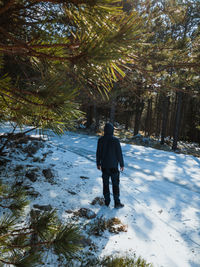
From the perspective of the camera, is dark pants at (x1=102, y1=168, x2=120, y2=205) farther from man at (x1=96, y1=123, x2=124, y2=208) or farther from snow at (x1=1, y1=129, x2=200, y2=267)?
snow at (x1=1, y1=129, x2=200, y2=267)

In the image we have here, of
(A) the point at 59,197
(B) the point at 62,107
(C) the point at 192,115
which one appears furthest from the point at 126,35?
(C) the point at 192,115

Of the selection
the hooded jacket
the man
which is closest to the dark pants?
the man

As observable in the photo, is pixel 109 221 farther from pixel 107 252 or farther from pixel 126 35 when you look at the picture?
pixel 126 35

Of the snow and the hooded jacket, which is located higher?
the hooded jacket

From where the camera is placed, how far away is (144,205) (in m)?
4.20

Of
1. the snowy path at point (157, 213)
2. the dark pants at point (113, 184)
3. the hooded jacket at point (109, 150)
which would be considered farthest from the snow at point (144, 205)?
the hooded jacket at point (109, 150)

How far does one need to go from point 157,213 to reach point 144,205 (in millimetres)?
368

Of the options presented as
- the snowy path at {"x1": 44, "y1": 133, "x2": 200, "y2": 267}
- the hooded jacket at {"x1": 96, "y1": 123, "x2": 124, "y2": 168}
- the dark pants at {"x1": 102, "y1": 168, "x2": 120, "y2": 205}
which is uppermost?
the hooded jacket at {"x1": 96, "y1": 123, "x2": 124, "y2": 168}

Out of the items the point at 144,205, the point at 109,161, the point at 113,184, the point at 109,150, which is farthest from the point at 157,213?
the point at 109,150

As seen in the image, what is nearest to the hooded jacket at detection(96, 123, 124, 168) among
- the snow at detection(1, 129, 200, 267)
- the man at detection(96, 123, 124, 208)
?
the man at detection(96, 123, 124, 208)

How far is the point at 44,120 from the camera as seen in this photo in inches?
67.0

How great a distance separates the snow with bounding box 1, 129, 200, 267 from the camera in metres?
2.81

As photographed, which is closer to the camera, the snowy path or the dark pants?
the snowy path

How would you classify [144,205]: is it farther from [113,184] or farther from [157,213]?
[113,184]
